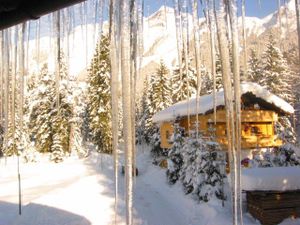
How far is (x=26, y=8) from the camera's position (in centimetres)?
228

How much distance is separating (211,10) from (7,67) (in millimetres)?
1842

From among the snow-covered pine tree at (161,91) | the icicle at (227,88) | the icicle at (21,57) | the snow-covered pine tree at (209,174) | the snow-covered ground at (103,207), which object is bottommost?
the snow-covered ground at (103,207)

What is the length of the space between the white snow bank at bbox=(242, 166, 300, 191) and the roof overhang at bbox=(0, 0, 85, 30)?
12.7 m

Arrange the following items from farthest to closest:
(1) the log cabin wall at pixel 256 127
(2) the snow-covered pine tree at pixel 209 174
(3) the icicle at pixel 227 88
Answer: (1) the log cabin wall at pixel 256 127 → (2) the snow-covered pine tree at pixel 209 174 → (3) the icicle at pixel 227 88

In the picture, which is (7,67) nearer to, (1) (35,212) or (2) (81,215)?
(2) (81,215)

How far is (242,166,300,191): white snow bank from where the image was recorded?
14094 millimetres

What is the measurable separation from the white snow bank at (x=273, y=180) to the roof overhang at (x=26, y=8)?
41.8ft

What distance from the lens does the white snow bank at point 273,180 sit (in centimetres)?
1409

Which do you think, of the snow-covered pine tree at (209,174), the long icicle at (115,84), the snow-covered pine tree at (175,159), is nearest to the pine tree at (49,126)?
the snow-covered pine tree at (175,159)

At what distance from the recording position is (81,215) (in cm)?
1572

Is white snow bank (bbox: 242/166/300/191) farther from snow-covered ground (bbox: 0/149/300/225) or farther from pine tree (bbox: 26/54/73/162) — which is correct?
pine tree (bbox: 26/54/73/162)

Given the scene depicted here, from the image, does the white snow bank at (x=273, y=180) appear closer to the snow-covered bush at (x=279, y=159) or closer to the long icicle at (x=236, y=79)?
the snow-covered bush at (x=279, y=159)

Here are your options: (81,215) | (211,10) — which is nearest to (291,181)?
(81,215)

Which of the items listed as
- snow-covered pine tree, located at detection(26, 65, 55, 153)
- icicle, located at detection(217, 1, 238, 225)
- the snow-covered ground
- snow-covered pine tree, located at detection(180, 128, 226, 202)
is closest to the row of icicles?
icicle, located at detection(217, 1, 238, 225)
